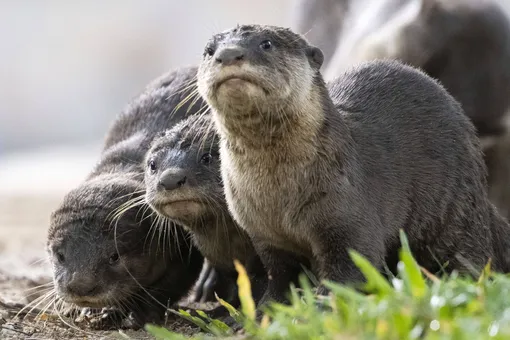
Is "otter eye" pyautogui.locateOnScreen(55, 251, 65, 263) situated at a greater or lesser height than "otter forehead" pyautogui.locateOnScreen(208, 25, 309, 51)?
lesser

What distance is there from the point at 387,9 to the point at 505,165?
3.79ft

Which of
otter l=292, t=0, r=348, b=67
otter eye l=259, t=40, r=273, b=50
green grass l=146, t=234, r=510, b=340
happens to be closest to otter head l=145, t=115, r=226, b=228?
otter eye l=259, t=40, r=273, b=50

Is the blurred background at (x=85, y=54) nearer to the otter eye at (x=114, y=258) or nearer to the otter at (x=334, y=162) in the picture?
the otter eye at (x=114, y=258)

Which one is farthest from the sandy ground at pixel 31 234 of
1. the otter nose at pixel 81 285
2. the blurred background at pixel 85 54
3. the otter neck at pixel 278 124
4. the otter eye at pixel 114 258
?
the blurred background at pixel 85 54

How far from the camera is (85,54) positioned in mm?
19391

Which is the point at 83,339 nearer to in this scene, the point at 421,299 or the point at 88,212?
the point at 88,212

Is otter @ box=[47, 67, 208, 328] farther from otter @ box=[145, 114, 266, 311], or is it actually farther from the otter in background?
the otter in background

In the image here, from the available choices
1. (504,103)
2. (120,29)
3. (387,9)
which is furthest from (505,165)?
(120,29)

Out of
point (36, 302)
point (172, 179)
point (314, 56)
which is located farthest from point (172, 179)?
point (36, 302)

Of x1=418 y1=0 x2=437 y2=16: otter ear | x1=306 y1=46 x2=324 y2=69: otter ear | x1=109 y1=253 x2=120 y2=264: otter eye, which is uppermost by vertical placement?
x1=418 y1=0 x2=437 y2=16: otter ear

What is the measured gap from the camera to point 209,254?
415cm

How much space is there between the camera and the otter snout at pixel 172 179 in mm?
3848

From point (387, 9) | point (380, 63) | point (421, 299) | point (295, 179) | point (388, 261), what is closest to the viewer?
point (421, 299)

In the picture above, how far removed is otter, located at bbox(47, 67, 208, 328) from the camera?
407 cm
